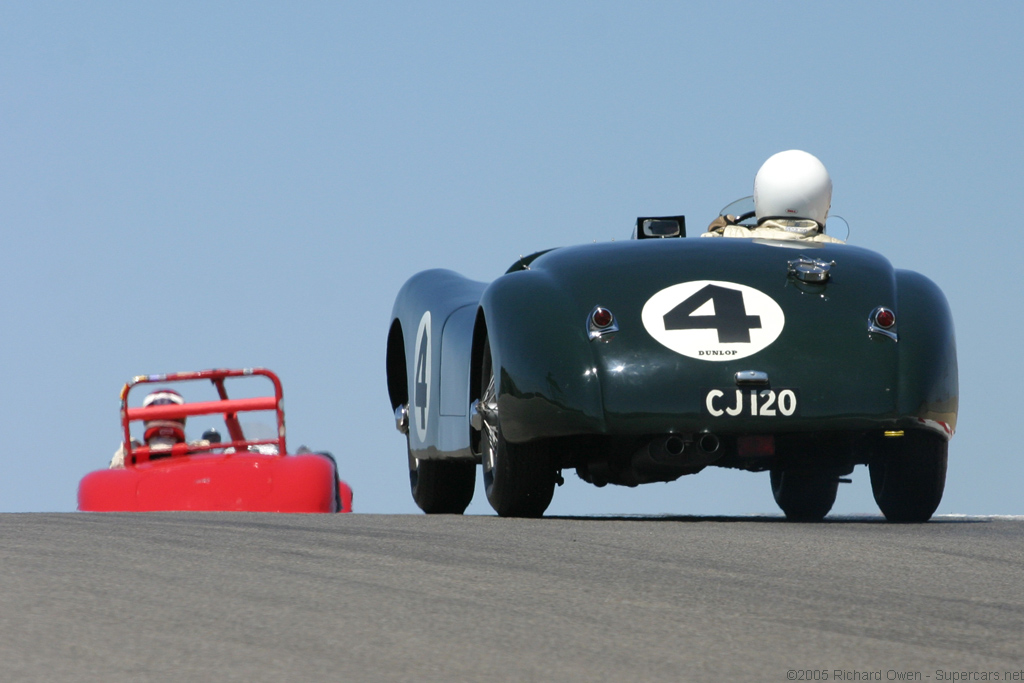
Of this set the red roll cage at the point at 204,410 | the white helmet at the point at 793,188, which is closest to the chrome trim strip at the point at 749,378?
the white helmet at the point at 793,188

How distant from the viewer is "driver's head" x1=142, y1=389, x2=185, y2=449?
466 inches

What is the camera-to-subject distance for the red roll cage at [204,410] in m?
11.4

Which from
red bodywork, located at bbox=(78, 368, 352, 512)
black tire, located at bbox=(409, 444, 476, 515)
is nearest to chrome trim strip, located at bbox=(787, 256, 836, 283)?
black tire, located at bbox=(409, 444, 476, 515)

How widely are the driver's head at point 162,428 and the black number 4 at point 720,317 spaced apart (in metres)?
6.67

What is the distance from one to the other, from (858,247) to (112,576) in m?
3.98

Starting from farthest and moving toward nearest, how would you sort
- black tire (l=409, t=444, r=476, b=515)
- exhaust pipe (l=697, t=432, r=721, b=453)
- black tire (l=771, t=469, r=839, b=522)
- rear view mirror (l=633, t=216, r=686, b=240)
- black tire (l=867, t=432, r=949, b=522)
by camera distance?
black tire (l=771, t=469, r=839, b=522)
black tire (l=409, t=444, r=476, b=515)
rear view mirror (l=633, t=216, r=686, b=240)
black tire (l=867, t=432, r=949, b=522)
exhaust pipe (l=697, t=432, r=721, b=453)

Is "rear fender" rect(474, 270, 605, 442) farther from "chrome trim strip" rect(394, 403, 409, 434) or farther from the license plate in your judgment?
"chrome trim strip" rect(394, 403, 409, 434)

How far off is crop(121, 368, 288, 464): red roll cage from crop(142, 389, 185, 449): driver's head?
0.38 ft

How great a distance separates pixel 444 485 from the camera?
8.38 meters

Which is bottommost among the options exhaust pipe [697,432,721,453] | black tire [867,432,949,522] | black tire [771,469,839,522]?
black tire [771,469,839,522]

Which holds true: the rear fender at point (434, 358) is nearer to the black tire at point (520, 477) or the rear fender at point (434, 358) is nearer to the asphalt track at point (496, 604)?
the black tire at point (520, 477)

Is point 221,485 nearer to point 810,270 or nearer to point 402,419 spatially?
point 402,419

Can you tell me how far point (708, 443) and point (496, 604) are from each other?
2647 mm

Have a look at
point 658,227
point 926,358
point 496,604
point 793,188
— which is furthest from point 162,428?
point 496,604
